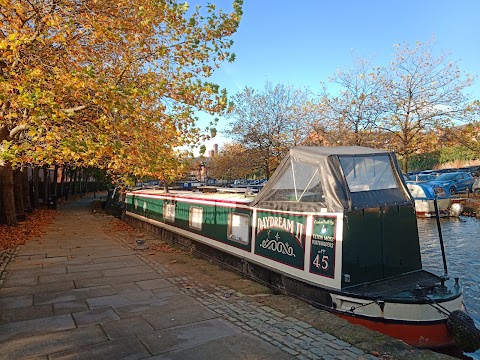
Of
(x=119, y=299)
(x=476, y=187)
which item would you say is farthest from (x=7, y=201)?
(x=476, y=187)

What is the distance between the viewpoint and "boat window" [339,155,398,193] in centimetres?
585

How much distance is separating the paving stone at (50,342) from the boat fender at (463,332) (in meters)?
4.58

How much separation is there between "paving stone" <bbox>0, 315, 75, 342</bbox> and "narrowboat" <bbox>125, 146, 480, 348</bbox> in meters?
3.43

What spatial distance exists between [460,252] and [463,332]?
7329mm

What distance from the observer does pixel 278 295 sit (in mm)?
6238

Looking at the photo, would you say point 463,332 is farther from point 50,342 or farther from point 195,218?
point 195,218

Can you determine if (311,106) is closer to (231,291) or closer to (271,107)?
(271,107)

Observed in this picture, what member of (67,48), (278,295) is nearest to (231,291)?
(278,295)

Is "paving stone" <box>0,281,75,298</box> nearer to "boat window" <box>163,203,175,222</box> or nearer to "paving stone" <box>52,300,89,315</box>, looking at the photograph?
"paving stone" <box>52,300,89,315</box>

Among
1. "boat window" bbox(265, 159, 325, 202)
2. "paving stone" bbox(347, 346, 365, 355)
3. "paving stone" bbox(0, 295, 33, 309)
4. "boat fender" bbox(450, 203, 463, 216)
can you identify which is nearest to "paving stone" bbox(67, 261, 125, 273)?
"paving stone" bbox(0, 295, 33, 309)

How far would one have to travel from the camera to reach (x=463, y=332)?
4789mm

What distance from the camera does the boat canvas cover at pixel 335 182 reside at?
555cm

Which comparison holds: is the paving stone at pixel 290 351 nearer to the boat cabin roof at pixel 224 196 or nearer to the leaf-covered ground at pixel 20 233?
the boat cabin roof at pixel 224 196

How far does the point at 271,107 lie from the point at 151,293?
2033 centimetres
